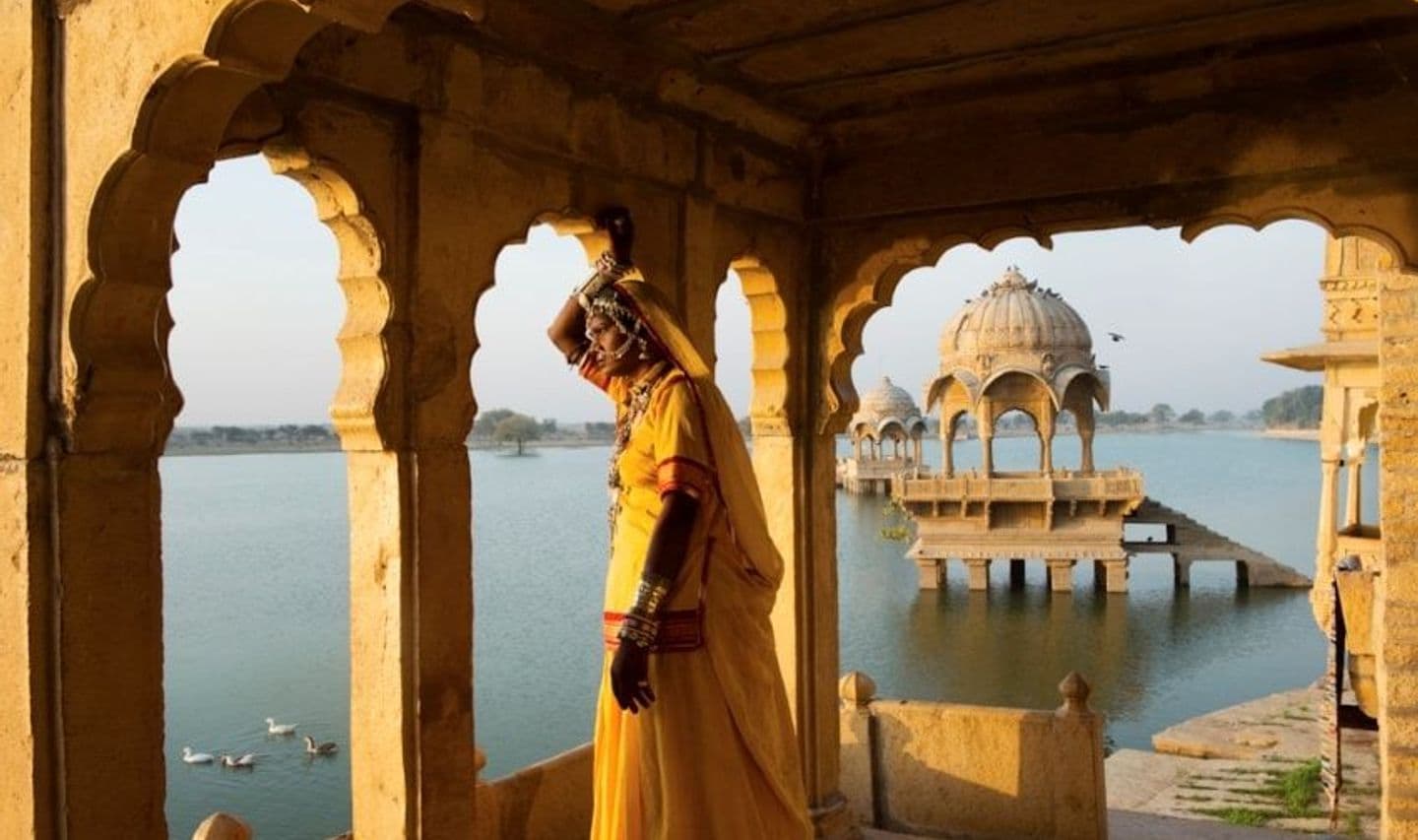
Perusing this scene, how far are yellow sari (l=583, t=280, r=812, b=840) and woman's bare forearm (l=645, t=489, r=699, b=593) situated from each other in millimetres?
45

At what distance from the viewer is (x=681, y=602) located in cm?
359

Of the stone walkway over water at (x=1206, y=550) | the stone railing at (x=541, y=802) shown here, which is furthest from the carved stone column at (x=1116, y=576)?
the stone railing at (x=541, y=802)

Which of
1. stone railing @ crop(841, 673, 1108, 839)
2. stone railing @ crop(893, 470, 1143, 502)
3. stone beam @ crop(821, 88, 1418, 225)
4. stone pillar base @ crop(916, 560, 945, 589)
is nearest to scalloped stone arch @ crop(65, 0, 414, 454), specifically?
stone beam @ crop(821, 88, 1418, 225)

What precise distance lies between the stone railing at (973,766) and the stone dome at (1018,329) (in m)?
24.4

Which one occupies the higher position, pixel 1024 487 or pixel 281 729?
pixel 1024 487

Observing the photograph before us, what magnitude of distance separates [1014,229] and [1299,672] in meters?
24.5

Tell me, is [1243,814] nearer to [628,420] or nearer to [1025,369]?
[628,420]

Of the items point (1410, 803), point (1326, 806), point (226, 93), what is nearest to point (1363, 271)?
point (1326, 806)

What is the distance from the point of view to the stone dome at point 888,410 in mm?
50250

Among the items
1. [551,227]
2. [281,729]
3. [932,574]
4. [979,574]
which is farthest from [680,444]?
[932,574]

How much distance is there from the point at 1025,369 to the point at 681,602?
27.3 m

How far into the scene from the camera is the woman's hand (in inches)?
135

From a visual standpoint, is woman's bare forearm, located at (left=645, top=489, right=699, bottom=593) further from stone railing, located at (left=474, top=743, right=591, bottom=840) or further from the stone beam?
the stone beam

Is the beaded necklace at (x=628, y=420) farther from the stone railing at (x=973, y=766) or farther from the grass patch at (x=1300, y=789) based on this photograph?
the grass patch at (x=1300, y=789)
